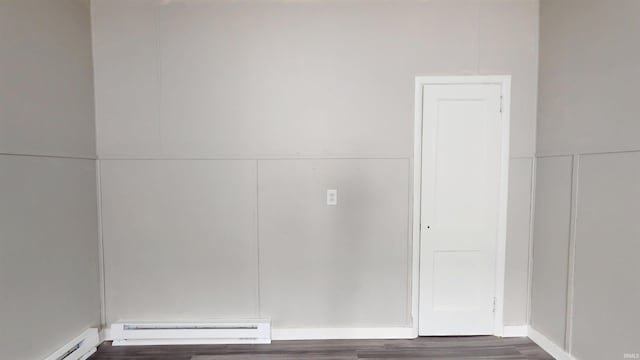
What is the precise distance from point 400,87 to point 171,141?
77.9 inches

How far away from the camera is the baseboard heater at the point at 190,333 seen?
8.48 ft

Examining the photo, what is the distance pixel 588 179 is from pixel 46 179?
3.74 meters

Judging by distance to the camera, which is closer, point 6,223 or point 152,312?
point 6,223

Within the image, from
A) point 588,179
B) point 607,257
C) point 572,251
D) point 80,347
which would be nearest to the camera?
point 607,257

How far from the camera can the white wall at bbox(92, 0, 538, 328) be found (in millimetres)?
2557

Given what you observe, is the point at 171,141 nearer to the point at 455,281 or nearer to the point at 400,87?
the point at 400,87

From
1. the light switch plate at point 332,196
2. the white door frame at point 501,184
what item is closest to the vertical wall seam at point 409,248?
the white door frame at point 501,184

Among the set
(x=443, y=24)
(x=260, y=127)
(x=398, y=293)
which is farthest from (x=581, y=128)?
(x=260, y=127)

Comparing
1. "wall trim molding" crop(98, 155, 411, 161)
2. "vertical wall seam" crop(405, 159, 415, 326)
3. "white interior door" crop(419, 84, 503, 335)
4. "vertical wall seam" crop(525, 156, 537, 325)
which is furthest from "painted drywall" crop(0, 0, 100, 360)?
"vertical wall seam" crop(525, 156, 537, 325)

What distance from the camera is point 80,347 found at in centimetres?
239

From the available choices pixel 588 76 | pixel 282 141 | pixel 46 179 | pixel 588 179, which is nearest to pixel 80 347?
pixel 46 179

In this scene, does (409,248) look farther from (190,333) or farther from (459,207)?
(190,333)

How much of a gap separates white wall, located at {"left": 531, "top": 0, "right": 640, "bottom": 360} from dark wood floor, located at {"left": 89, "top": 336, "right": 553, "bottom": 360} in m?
0.37

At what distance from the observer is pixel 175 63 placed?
256 cm
